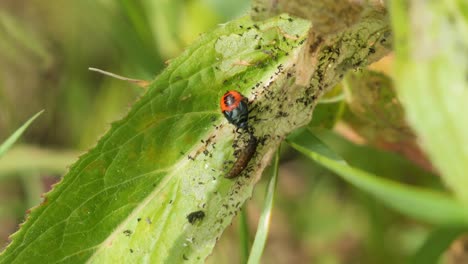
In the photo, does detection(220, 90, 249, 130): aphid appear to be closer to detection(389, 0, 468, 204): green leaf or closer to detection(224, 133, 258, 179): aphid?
detection(224, 133, 258, 179): aphid

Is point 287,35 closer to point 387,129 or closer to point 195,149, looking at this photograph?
point 195,149

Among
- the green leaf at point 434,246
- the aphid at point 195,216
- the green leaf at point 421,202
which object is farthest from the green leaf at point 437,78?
the green leaf at point 434,246

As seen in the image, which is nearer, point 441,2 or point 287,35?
point 441,2

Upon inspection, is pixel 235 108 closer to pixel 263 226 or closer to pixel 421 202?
pixel 263 226

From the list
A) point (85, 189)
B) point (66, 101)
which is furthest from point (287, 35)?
point (66, 101)

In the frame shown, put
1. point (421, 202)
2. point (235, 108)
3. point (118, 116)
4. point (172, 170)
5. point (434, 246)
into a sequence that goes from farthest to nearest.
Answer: point (118, 116), point (434, 246), point (172, 170), point (235, 108), point (421, 202)

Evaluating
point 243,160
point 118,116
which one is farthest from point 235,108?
point 118,116
